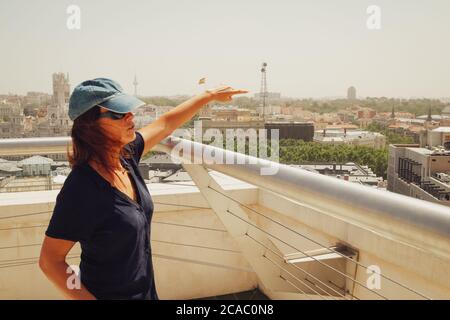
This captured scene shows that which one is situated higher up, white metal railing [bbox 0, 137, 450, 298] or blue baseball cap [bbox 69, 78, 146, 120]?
blue baseball cap [bbox 69, 78, 146, 120]

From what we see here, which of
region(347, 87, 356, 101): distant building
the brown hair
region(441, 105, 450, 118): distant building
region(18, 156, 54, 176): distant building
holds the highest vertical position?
region(347, 87, 356, 101): distant building

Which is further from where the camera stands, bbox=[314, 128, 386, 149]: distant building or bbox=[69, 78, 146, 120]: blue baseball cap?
bbox=[314, 128, 386, 149]: distant building

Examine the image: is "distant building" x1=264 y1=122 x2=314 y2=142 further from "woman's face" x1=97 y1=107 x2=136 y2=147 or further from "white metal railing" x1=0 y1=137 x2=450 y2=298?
"woman's face" x1=97 y1=107 x2=136 y2=147

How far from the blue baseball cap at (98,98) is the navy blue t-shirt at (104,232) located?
12 centimetres

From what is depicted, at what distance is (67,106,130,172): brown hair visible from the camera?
91 centimetres

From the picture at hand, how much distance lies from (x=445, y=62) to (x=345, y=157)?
43405 mm

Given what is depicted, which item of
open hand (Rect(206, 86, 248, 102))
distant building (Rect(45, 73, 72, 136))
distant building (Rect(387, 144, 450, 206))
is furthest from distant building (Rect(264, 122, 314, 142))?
open hand (Rect(206, 86, 248, 102))

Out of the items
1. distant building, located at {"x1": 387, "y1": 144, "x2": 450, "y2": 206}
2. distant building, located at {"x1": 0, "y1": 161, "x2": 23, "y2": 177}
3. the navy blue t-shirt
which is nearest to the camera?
the navy blue t-shirt

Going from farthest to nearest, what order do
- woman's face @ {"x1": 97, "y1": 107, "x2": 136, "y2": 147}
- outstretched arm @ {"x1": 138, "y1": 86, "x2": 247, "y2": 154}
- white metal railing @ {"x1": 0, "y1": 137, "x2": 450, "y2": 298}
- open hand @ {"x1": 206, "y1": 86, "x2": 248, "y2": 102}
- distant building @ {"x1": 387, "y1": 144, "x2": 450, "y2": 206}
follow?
1. distant building @ {"x1": 387, "y1": 144, "x2": 450, "y2": 206}
2. open hand @ {"x1": 206, "y1": 86, "x2": 248, "y2": 102}
3. outstretched arm @ {"x1": 138, "y1": 86, "x2": 247, "y2": 154}
4. woman's face @ {"x1": 97, "y1": 107, "x2": 136, "y2": 147}
5. white metal railing @ {"x1": 0, "y1": 137, "x2": 450, "y2": 298}

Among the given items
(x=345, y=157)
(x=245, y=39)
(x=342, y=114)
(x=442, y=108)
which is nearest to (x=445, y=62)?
(x=442, y=108)

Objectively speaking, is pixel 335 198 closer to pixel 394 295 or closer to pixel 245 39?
pixel 394 295

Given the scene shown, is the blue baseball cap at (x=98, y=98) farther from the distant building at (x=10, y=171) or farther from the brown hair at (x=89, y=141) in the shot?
the distant building at (x=10, y=171)

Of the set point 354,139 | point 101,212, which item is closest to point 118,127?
point 101,212

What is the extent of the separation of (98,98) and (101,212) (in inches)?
9.2
